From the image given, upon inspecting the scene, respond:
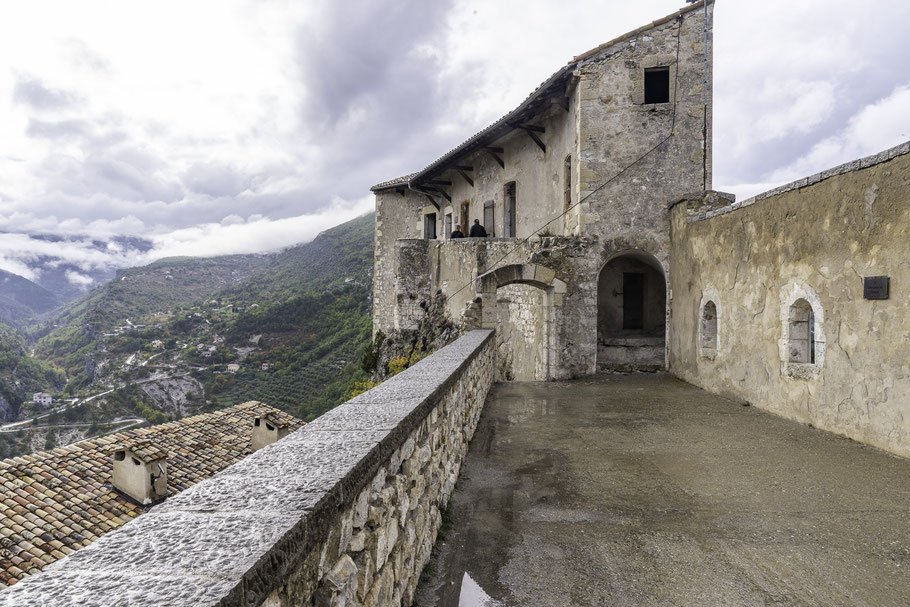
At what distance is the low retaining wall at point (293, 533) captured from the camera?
0.99 meters

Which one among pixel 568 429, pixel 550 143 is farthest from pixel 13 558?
pixel 550 143

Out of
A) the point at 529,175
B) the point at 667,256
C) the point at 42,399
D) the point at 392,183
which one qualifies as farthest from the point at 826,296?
the point at 42,399

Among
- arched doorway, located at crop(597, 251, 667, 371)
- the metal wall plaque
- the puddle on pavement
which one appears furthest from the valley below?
the puddle on pavement

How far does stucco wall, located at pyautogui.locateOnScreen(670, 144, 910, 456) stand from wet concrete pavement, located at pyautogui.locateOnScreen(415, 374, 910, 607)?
1.47 feet

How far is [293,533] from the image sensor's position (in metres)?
1.21

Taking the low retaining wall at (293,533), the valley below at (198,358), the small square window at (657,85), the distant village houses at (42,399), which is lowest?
the distant village houses at (42,399)

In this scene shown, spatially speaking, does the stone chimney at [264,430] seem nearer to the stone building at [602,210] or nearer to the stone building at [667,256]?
the stone building at [667,256]

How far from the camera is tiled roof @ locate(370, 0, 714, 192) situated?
11.3 metres

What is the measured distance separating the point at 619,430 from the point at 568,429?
0.57 m

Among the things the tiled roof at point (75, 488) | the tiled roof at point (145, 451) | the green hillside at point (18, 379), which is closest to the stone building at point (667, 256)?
the tiled roof at point (75, 488)

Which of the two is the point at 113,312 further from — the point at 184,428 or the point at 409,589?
the point at 409,589

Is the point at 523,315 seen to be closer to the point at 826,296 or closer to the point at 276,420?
the point at 276,420

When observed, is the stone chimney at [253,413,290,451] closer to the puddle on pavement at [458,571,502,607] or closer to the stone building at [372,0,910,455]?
the stone building at [372,0,910,455]

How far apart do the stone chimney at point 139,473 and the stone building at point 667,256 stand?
6503mm
